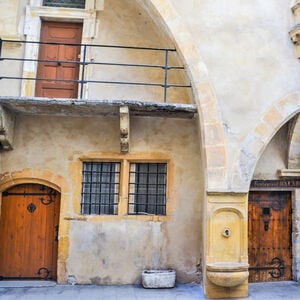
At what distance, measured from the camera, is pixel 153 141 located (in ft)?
23.2

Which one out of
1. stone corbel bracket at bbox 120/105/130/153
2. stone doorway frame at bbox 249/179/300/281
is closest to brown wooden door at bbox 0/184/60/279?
stone corbel bracket at bbox 120/105/130/153

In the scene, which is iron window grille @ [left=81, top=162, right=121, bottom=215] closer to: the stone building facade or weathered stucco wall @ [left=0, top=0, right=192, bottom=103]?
the stone building facade

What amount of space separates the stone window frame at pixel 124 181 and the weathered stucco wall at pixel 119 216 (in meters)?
0.03

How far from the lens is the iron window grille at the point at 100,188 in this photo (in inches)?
277

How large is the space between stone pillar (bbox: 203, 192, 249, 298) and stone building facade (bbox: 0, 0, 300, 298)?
23mm

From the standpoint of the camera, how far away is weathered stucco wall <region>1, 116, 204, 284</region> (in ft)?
22.1

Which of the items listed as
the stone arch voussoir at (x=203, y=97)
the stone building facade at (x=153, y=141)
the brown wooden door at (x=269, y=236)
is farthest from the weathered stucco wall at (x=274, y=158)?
the stone arch voussoir at (x=203, y=97)

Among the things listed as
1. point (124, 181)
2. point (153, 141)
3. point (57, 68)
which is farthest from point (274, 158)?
point (57, 68)

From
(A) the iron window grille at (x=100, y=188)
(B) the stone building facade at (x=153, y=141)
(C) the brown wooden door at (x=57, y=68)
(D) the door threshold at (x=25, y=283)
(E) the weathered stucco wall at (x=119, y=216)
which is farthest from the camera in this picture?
(C) the brown wooden door at (x=57, y=68)

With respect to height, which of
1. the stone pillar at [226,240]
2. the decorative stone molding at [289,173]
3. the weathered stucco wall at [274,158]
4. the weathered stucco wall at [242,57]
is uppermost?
the weathered stucco wall at [242,57]

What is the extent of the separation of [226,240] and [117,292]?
213cm

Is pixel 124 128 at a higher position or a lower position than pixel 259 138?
higher

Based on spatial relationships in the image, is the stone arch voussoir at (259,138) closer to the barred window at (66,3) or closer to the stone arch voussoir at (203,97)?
the stone arch voussoir at (203,97)

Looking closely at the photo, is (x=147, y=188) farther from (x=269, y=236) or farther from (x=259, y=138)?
(x=269, y=236)
